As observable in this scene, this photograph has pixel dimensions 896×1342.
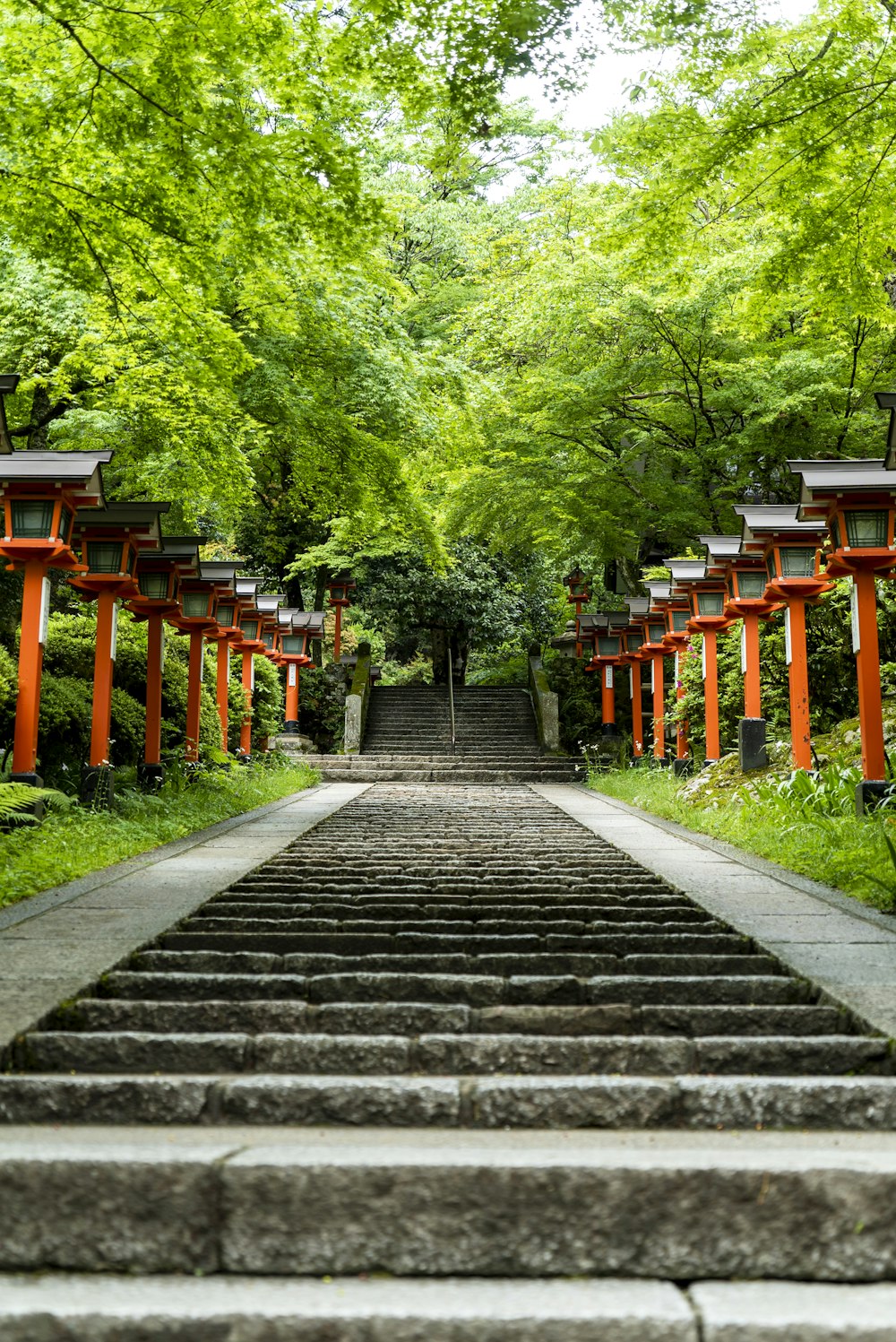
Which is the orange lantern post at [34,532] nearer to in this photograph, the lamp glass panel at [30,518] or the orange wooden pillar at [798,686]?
the lamp glass panel at [30,518]

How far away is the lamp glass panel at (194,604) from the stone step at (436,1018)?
10100mm

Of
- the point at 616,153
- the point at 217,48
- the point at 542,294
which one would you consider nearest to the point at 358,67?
the point at 217,48

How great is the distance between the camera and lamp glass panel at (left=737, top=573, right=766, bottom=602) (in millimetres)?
13008

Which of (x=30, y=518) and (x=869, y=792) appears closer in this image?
(x=869, y=792)

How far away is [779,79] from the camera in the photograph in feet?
25.1

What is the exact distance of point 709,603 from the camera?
1470 centimetres

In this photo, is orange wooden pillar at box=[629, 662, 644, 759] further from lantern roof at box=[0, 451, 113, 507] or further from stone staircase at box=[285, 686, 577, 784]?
lantern roof at box=[0, 451, 113, 507]

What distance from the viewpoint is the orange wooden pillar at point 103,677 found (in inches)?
410

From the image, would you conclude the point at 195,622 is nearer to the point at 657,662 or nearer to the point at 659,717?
the point at 659,717

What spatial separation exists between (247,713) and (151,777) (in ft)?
18.4

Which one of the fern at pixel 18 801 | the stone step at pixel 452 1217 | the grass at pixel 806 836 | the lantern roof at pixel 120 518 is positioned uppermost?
the lantern roof at pixel 120 518

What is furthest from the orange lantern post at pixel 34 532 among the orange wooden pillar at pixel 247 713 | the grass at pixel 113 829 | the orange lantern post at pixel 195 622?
the orange wooden pillar at pixel 247 713

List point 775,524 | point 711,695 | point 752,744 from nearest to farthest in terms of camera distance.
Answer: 1. point 775,524
2. point 752,744
3. point 711,695

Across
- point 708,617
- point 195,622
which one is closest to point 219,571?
point 195,622
